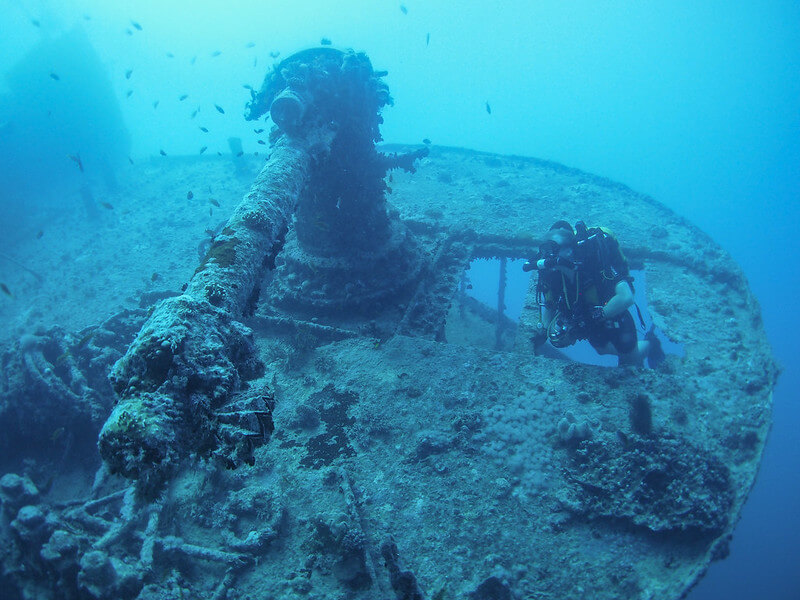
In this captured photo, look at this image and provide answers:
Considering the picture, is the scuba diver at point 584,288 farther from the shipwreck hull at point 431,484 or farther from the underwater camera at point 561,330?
the shipwreck hull at point 431,484

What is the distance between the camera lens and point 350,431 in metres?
4.73

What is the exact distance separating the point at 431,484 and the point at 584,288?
4.20m

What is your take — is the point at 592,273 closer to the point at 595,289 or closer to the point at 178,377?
the point at 595,289

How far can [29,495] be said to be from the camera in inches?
183

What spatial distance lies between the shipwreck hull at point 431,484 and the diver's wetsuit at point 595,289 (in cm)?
69

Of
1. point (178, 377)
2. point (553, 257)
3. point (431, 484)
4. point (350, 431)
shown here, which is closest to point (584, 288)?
point (553, 257)

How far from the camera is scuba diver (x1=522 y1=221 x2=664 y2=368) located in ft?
21.1

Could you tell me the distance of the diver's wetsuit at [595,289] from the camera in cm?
648

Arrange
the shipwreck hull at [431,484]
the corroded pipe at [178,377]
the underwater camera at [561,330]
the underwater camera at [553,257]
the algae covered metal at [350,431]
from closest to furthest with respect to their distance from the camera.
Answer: the corroded pipe at [178,377] < the algae covered metal at [350,431] < the shipwreck hull at [431,484] < the underwater camera at [553,257] < the underwater camera at [561,330]

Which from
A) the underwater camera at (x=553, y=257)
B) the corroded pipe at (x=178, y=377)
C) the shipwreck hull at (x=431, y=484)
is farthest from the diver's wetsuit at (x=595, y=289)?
the corroded pipe at (x=178, y=377)

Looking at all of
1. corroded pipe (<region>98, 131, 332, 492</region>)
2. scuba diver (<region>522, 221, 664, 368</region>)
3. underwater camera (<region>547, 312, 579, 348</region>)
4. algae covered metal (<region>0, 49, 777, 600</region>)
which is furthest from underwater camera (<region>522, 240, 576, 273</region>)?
corroded pipe (<region>98, 131, 332, 492</region>)

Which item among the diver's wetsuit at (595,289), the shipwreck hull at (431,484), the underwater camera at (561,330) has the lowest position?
the shipwreck hull at (431,484)

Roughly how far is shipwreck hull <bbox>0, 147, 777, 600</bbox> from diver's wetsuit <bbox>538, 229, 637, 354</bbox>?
2.26 ft

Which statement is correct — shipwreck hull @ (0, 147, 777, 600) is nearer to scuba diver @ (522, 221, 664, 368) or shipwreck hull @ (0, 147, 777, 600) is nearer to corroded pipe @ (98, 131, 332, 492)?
corroded pipe @ (98, 131, 332, 492)
